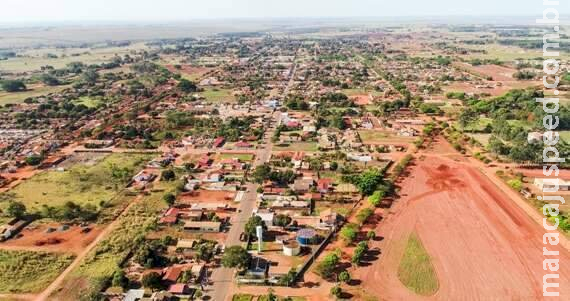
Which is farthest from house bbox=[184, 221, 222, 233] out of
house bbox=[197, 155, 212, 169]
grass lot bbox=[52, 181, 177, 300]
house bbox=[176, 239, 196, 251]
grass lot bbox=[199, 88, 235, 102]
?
grass lot bbox=[199, 88, 235, 102]

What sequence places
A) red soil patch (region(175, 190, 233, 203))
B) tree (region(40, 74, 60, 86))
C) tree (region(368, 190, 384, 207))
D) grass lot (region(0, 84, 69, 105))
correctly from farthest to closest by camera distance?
tree (region(40, 74, 60, 86))
grass lot (region(0, 84, 69, 105))
red soil patch (region(175, 190, 233, 203))
tree (region(368, 190, 384, 207))

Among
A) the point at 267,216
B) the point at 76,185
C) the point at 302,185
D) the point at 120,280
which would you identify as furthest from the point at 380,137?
the point at 120,280

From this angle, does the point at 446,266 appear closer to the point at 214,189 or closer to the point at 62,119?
the point at 214,189

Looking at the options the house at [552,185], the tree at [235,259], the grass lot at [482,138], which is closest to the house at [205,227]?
the tree at [235,259]

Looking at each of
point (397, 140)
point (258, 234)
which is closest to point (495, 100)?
point (397, 140)

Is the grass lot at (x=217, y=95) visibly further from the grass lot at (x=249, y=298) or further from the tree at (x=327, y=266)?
the grass lot at (x=249, y=298)

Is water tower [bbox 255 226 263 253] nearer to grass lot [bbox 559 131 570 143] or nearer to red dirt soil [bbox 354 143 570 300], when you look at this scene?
red dirt soil [bbox 354 143 570 300]

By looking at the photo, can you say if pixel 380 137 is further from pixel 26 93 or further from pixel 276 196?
→ pixel 26 93
